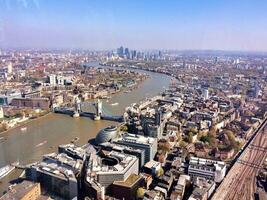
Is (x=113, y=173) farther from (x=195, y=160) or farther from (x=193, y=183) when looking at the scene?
(x=195, y=160)

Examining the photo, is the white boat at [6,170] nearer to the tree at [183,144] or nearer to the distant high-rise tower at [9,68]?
the tree at [183,144]

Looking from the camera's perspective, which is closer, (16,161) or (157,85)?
(16,161)

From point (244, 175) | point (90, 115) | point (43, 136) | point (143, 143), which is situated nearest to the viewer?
point (244, 175)

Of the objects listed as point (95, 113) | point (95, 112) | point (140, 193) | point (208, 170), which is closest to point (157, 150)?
point (208, 170)

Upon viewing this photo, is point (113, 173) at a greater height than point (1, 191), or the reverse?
point (113, 173)

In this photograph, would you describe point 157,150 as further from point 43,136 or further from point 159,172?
point 43,136

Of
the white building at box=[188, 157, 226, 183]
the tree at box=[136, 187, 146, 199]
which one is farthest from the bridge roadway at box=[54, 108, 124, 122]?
the tree at box=[136, 187, 146, 199]

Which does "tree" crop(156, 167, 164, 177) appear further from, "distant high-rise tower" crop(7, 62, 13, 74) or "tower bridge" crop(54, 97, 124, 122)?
"distant high-rise tower" crop(7, 62, 13, 74)

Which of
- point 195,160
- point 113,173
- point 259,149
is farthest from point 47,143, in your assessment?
point 259,149
